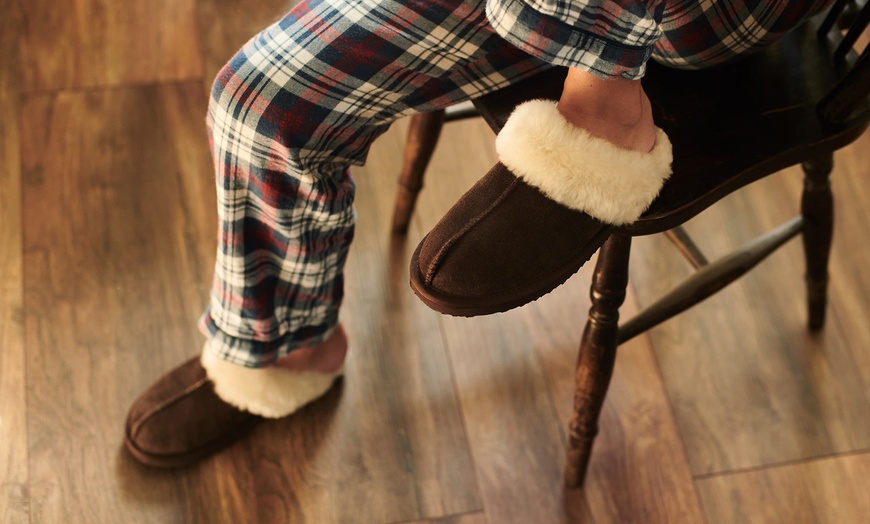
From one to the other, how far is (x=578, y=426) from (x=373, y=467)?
273 millimetres

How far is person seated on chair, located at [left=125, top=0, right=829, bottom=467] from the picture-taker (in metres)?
0.71

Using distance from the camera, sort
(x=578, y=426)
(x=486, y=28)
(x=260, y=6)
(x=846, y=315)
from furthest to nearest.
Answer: (x=260, y=6) < (x=846, y=315) < (x=578, y=426) < (x=486, y=28)

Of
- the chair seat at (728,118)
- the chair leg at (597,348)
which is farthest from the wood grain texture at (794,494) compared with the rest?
the chair seat at (728,118)

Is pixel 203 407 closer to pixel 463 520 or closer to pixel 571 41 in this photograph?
pixel 463 520

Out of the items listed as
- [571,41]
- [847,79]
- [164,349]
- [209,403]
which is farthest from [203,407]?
[847,79]

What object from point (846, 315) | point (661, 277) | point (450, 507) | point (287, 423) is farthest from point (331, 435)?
point (846, 315)

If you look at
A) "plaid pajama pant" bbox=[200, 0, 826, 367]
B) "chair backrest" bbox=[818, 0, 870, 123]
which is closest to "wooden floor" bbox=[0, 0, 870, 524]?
"plaid pajama pant" bbox=[200, 0, 826, 367]

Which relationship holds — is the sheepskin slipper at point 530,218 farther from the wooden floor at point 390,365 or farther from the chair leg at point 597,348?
the wooden floor at point 390,365

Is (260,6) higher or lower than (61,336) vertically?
higher

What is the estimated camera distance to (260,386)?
110 centimetres

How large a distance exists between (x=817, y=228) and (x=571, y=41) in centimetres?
63

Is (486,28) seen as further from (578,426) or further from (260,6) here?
(260,6)

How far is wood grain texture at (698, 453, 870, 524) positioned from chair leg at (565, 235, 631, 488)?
191 mm

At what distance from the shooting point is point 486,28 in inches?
31.7
